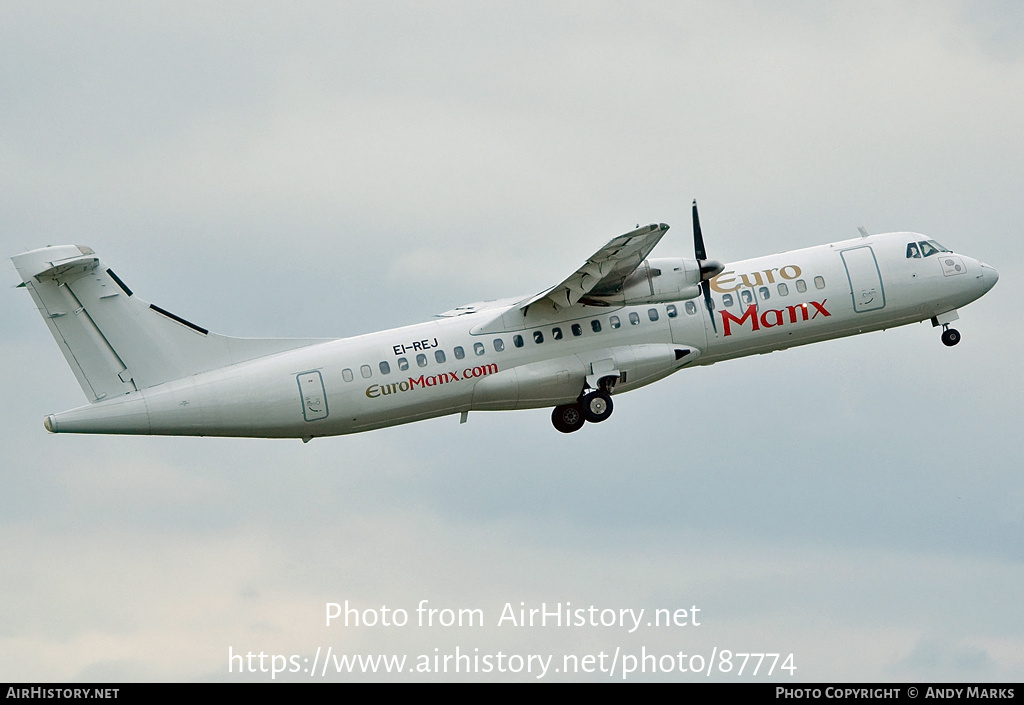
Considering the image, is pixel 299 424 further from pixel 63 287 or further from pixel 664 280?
pixel 664 280

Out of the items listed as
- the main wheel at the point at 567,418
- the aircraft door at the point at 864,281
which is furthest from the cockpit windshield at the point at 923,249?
the main wheel at the point at 567,418

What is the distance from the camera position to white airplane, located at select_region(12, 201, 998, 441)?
31.9 metres

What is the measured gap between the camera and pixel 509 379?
111 ft

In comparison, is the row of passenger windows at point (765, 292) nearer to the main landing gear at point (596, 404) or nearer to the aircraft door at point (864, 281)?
the aircraft door at point (864, 281)

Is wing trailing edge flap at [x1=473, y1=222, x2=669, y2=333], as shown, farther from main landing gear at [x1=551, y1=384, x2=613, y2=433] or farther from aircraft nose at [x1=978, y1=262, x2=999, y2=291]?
aircraft nose at [x1=978, y1=262, x2=999, y2=291]

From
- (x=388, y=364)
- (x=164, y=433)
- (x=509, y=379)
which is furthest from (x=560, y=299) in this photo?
(x=164, y=433)

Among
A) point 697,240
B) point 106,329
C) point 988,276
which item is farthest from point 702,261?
point 106,329

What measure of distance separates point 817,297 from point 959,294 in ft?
14.1

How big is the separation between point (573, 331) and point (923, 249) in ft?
31.9

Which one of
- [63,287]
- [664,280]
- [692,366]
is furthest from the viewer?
[692,366]

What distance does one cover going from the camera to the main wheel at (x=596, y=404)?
114ft

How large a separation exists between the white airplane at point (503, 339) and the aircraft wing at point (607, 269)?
0.05 metres

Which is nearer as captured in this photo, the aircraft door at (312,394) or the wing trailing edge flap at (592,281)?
the wing trailing edge flap at (592,281)

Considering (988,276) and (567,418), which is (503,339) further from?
(988,276)
